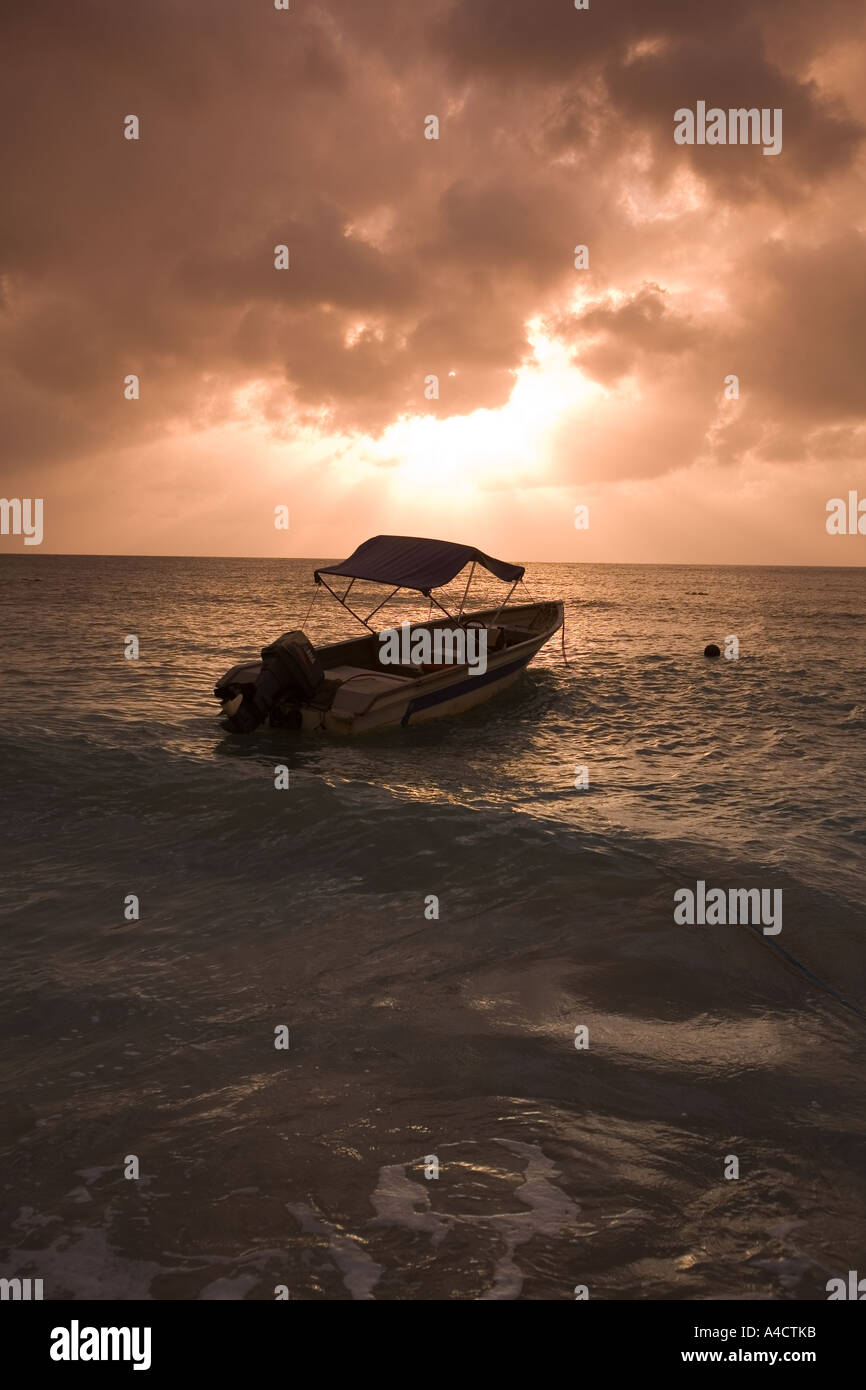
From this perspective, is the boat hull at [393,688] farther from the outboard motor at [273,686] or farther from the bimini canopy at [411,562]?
the bimini canopy at [411,562]

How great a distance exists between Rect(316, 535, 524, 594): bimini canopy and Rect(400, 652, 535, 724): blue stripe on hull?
7.32ft

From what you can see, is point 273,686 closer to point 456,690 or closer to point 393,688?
point 393,688

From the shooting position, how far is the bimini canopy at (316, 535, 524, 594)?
16938 mm

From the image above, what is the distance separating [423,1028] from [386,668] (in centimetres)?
1386

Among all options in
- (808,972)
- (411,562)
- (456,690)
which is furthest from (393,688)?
(808,972)

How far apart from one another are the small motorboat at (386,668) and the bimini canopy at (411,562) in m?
0.02

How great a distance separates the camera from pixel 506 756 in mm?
15383

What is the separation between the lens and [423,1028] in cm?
590

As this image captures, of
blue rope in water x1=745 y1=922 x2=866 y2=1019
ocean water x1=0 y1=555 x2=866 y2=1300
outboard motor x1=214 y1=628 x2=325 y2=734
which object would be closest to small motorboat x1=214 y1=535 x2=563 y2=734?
outboard motor x1=214 y1=628 x2=325 y2=734

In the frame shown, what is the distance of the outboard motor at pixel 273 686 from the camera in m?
15.1
